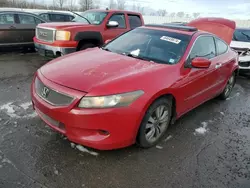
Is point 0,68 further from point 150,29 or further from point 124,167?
point 124,167

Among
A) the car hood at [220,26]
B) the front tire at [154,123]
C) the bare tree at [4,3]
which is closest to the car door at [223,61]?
the front tire at [154,123]

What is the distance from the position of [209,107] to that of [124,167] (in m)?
2.73

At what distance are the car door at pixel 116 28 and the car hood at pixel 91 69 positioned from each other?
3.40 m

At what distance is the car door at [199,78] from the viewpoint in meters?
3.30

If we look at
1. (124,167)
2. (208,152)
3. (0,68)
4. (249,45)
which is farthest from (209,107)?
(0,68)

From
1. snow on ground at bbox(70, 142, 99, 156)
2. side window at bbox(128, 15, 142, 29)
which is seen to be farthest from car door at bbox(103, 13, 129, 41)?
snow on ground at bbox(70, 142, 99, 156)

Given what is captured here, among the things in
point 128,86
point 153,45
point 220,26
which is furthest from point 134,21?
point 128,86

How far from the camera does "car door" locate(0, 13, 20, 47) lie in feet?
22.8

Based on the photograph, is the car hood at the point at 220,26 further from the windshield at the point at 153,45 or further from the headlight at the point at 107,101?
the headlight at the point at 107,101

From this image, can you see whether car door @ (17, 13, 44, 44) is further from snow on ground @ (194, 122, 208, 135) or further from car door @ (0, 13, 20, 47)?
snow on ground @ (194, 122, 208, 135)

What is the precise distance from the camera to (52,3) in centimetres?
3625

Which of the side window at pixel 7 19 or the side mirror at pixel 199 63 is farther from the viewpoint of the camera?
the side window at pixel 7 19

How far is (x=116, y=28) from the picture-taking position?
6996 millimetres

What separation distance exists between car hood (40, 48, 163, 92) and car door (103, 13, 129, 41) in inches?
134
